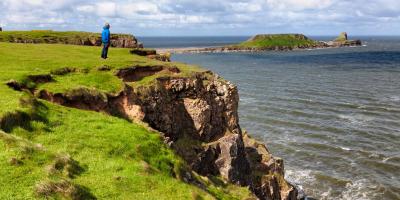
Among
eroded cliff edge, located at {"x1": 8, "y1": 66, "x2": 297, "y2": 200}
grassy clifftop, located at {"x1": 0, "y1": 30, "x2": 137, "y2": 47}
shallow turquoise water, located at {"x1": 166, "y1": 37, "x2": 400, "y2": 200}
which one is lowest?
shallow turquoise water, located at {"x1": 166, "y1": 37, "x2": 400, "y2": 200}

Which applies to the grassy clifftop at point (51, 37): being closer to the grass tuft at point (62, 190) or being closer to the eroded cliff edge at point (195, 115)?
the eroded cliff edge at point (195, 115)

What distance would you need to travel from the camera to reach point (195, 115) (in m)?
29.7

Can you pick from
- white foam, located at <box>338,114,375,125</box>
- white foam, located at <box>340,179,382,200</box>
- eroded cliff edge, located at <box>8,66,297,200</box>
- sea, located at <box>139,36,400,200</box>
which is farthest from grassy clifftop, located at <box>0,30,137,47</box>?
white foam, located at <box>340,179,382,200</box>

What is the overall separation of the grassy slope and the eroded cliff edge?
1253 mm

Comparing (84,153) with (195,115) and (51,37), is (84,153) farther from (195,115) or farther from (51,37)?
(51,37)

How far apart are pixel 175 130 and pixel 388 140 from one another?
3294 centimetres

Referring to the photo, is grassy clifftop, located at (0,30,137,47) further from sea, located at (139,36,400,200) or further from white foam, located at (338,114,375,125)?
white foam, located at (338,114,375,125)

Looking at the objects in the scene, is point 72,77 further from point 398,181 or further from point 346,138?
point 346,138

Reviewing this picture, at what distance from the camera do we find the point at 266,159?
3412 centimetres

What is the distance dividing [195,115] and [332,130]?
31.4 m

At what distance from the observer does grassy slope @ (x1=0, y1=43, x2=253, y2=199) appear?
15.1 metres

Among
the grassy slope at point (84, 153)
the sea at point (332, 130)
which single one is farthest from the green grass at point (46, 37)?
the grassy slope at point (84, 153)

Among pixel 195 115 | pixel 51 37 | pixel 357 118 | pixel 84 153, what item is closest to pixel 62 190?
pixel 84 153

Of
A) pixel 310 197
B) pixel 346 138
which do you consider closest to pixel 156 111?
pixel 310 197
